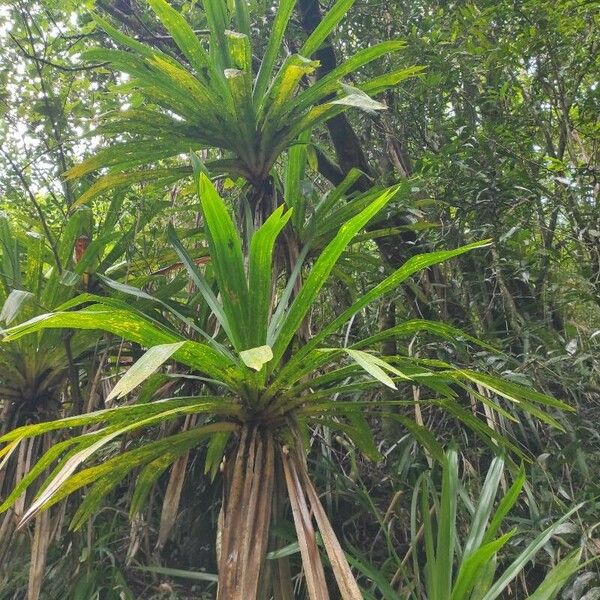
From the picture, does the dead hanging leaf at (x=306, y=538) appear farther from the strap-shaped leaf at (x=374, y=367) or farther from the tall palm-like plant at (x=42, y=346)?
the tall palm-like plant at (x=42, y=346)

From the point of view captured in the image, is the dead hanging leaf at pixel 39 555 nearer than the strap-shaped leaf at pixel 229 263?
No

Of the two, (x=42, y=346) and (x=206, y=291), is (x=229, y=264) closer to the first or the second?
(x=206, y=291)

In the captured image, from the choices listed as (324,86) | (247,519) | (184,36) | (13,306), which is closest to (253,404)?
(247,519)

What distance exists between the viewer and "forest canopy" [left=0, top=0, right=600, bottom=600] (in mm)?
1021

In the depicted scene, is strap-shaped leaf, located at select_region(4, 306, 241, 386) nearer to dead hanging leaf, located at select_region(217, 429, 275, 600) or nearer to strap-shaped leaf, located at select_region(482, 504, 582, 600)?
dead hanging leaf, located at select_region(217, 429, 275, 600)

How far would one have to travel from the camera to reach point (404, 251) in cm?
206

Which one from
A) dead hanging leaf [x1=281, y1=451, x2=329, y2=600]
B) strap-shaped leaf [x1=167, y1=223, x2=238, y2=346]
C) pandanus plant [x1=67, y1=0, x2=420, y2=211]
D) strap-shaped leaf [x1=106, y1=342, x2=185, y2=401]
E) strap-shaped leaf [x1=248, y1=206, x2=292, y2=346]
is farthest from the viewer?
pandanus plant [x1=67, y1=0, x2=420, y2=211]

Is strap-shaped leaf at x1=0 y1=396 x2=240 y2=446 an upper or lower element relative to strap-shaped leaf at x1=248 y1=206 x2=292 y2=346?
lower

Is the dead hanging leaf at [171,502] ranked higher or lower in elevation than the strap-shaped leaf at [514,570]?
higher

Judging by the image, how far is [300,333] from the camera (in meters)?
1.33

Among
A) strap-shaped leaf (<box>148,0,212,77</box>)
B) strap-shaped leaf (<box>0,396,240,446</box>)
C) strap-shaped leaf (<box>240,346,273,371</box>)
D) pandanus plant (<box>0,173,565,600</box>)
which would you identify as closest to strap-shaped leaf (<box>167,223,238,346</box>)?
pandanus plant (<box>0,173,565,600</box>)

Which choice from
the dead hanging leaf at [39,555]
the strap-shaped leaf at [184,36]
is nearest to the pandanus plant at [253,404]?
the dead hanging leaf at [39,555]

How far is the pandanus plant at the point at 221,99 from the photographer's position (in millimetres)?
1338

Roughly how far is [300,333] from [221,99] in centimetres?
60
